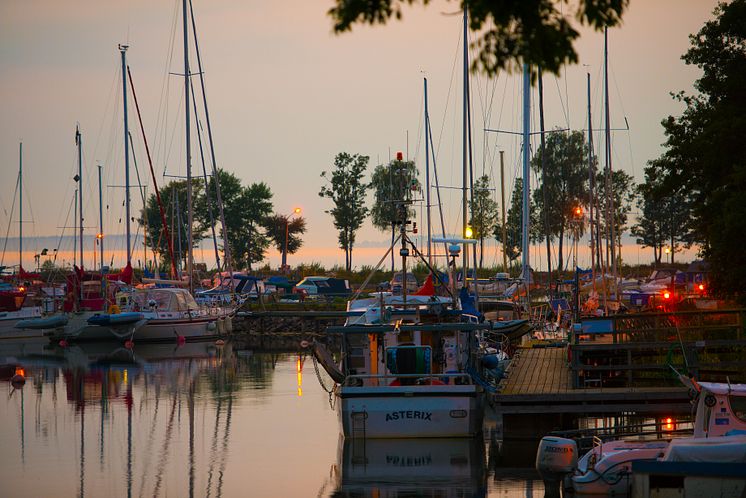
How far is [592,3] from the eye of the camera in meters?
11.8

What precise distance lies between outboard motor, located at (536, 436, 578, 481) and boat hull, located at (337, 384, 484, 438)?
6.33m

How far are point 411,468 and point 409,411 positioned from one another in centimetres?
205

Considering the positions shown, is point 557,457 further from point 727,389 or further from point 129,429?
point 129,429

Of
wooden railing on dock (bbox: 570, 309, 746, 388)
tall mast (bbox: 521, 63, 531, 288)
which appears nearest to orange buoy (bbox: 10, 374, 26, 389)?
tall mast (bbox: 521, 63, 531, 288)

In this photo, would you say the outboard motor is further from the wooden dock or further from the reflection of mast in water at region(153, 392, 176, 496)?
the reflection of mast in water at region(153, 392, 176, 496)

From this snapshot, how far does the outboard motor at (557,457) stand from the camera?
62.7 feet

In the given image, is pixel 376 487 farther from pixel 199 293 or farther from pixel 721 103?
pixel 199 293

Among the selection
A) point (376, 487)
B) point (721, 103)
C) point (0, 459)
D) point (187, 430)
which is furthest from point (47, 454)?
point (721, 103)

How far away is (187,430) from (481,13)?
73.1ft

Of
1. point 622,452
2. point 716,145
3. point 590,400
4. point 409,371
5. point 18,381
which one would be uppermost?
point 716,145

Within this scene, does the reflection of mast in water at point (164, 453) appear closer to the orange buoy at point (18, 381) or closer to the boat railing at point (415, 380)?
the boat railing at point (415, 380)

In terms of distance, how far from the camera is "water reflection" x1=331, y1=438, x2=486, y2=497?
22234 millimetres

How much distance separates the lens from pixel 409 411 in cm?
2561

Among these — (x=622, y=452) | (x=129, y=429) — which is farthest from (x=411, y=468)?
(x=129, y=429)
